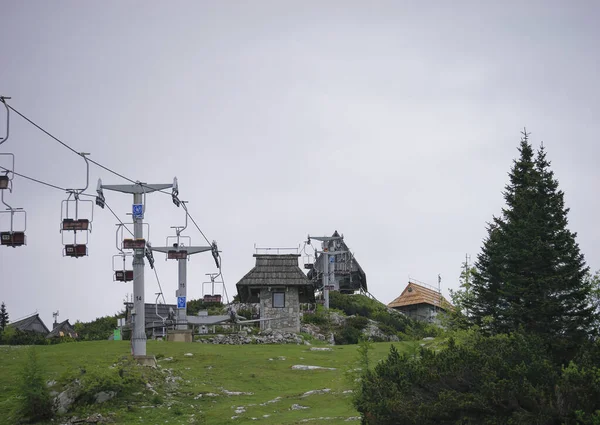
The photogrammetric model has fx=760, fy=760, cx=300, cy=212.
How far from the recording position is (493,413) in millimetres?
18391

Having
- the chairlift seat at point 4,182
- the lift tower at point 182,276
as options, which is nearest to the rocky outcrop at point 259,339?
the lift tower at point 182,276

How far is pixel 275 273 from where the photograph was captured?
5184 centimetres

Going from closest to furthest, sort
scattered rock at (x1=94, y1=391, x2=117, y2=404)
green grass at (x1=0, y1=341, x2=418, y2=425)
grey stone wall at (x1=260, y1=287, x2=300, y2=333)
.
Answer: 1. green grass at (x1=0, y1=341, x2=418, y2=425)
2. scattered rock at (x1=94, y1=391, x2=117, y2=404)
3. grey stone wall at (x1=260, y1=287, x2=300, y2=333)

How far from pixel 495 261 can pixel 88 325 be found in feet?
122

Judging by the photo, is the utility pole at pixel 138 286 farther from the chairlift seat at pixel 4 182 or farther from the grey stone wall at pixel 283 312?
the grey stone wall at pixel 283 312

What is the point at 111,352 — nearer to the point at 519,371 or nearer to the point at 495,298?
the point at 495,298

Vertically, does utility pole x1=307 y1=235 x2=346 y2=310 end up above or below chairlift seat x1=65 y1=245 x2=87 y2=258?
above

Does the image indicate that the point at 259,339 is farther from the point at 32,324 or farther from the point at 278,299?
the point at 32,324

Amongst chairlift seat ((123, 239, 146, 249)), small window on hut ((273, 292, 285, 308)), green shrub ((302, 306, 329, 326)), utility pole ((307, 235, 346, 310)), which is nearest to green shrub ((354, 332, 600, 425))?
chairlift seat ((123, 239, 146, 249))

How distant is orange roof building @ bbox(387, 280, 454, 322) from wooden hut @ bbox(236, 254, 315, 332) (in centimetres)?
2067

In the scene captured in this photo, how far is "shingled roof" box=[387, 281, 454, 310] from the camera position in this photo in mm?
70750

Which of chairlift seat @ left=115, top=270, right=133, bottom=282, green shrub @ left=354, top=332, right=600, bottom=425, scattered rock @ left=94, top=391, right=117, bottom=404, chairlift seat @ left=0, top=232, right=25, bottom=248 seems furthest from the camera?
chairlift seat @ left=115, top=270, right=133, bottom=282

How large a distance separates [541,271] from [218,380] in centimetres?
1351

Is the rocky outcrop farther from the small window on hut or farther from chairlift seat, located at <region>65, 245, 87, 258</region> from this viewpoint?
chairlift seat, located at <region>65, 245, 87, 258</region>
